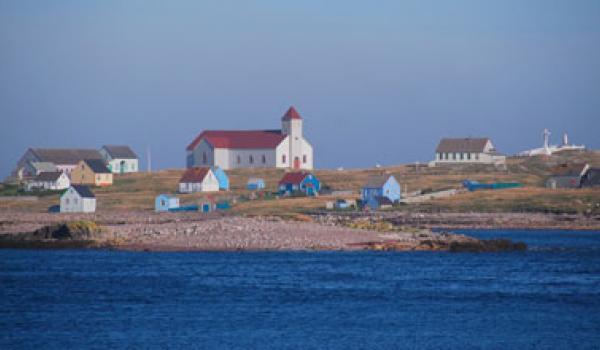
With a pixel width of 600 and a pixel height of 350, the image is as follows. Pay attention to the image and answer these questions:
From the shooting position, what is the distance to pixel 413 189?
96.8 metres

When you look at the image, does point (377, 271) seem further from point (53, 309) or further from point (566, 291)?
point (53, 309)

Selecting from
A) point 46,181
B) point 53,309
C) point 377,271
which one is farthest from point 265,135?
point 53,309

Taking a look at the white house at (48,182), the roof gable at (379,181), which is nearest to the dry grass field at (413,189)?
the roof gable at (379,181)

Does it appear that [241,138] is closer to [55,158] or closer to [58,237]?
[55,158]

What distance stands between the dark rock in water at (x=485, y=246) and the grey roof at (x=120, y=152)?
68.6m

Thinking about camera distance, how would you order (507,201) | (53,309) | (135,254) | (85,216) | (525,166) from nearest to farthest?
(53,309)
(135,254)
(85,216)
(507,201)
(525,166)

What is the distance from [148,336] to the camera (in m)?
32.3

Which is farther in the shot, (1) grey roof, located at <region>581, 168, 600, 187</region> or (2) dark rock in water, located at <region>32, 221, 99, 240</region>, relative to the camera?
(1) grey roof, located at <region>581, 168, 600, 187</region>

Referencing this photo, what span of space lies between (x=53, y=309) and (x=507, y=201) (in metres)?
52.4

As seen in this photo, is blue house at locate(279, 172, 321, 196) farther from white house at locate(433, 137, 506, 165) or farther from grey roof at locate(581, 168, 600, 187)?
white house at locate(433, 137, 506, 165)

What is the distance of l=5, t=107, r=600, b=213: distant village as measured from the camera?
312 feet

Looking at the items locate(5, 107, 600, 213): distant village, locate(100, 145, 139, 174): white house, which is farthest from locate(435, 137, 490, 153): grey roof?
locate(100, 145, 139, 174): white house

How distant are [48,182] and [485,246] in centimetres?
5620

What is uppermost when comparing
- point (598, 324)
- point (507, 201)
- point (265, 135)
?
point (265, 135)
